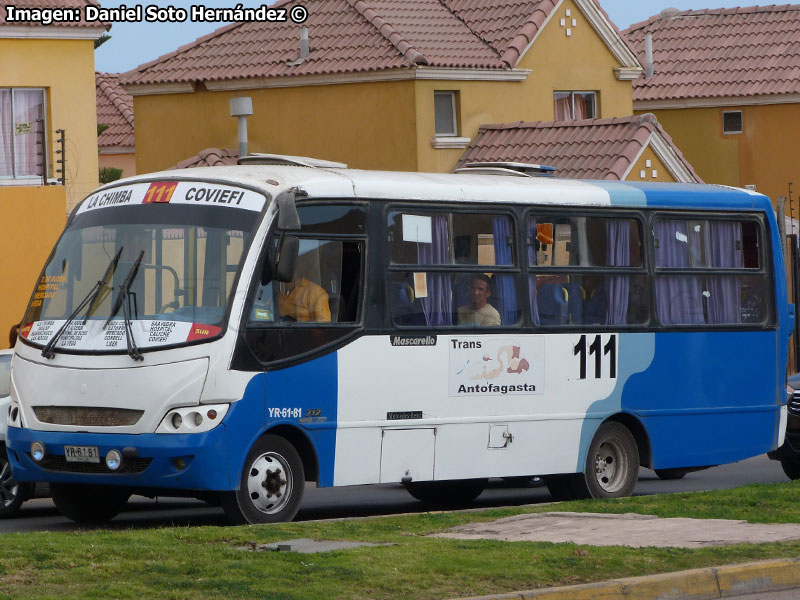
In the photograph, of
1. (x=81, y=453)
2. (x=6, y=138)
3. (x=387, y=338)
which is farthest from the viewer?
(x=6, y=138)

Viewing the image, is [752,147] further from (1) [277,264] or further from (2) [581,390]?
(1) [277,264]

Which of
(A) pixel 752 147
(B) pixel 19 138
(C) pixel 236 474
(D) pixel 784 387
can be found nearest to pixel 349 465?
(C) pixel 236 474

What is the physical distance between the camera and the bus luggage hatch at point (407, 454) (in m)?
14.1

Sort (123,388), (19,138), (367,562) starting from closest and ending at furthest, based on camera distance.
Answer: (367,562), (123,388), (19,138)

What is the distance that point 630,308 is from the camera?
16.1 metres

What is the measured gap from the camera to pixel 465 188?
49.6 feet

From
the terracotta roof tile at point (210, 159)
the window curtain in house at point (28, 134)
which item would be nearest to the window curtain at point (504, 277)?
the window curtain in house at point (28, 134)

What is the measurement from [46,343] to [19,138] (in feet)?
48.4

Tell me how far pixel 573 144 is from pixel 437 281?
57.5 ft

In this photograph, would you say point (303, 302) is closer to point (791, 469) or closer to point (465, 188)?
point (465, 188)

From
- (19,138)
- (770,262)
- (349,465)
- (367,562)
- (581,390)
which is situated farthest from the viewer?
(19,138)

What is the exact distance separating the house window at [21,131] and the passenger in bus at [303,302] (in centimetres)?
1490

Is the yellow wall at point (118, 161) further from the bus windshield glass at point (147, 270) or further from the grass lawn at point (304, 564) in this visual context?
the grass lawn at point (304, 564)

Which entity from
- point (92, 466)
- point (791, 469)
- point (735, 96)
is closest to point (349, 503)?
point (92, 466)
